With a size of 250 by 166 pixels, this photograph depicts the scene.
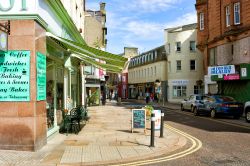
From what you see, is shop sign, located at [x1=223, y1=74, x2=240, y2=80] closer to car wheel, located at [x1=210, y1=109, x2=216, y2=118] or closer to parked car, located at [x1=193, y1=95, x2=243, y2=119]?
parked car, located at [x1=193, y1=95, x2=243, y2=119]

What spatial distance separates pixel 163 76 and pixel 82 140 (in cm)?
4667

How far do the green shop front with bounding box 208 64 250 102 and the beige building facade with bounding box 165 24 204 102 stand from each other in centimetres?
1525

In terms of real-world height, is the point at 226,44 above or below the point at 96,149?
above

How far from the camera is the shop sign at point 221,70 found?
33688mm

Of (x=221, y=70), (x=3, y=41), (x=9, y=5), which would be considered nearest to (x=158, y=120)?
(x=3, y=41)

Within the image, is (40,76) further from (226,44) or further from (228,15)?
(228,15)

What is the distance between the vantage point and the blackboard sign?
52.6 feet

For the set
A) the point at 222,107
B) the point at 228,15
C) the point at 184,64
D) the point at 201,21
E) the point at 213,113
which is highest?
the point at 201,21

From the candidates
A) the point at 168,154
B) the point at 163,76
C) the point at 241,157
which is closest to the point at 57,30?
the point at 168,154

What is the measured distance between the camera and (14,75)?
11242 millimetres

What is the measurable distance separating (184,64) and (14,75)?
44.6 m

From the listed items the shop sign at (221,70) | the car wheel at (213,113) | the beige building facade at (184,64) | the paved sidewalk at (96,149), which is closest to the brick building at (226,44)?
the shop sign at (221,70)

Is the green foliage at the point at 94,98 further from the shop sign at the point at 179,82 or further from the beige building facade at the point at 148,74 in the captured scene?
the shop sign at the point at 179,82

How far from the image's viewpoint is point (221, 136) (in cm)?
1534
